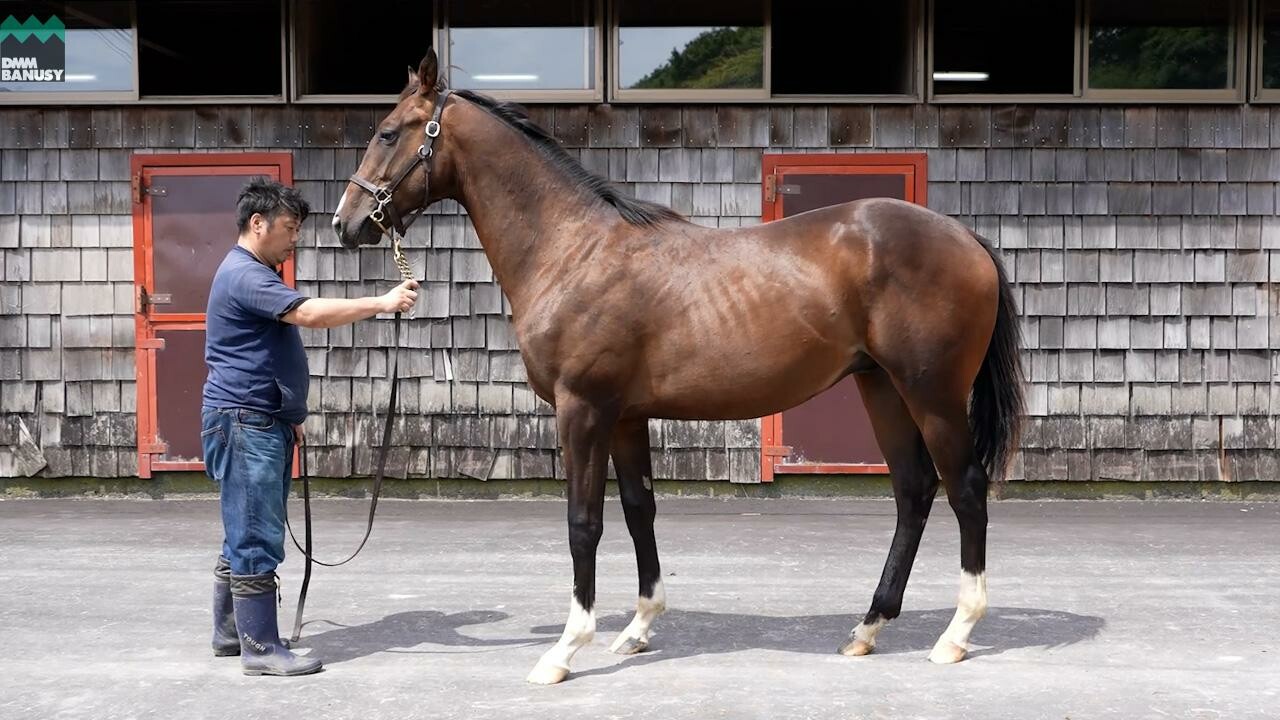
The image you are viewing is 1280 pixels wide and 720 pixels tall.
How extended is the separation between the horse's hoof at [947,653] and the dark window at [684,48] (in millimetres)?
4510

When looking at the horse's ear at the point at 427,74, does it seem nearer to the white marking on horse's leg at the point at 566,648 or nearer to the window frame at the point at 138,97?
the white marking on horse's leg at the point at 566,648

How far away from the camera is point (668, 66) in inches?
318

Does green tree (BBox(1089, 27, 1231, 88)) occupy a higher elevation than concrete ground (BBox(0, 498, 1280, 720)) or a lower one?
higher

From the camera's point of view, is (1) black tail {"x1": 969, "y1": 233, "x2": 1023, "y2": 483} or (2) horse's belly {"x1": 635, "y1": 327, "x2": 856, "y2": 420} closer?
(2) horse's belly {"x1": 635, "y1": 327, "x2": 856, "y2": 420}

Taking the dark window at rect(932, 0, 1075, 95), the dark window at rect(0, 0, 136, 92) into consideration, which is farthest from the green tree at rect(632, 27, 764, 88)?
the dark window at rect(0, 0, 136, 92)

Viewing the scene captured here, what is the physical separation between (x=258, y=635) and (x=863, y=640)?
7.09 feet

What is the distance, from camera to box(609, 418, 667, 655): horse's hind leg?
4785mm

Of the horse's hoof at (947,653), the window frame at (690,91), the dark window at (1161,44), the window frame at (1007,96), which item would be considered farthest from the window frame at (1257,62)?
the horse's hoof at (947,653)

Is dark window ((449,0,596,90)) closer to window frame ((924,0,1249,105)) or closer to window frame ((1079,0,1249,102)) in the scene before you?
window frame ((924,0,1249,105))

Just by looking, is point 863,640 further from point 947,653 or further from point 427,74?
point 427,74

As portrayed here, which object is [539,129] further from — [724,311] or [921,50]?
[921,50]

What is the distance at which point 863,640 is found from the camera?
15.1 feet

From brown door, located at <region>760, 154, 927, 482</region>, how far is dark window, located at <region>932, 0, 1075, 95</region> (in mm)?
617

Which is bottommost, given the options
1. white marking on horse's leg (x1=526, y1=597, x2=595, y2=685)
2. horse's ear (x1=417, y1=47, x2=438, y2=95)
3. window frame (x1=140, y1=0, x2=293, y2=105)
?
white marking on horse's leg (x1=526, y1=597, x2=595, y2=685)
